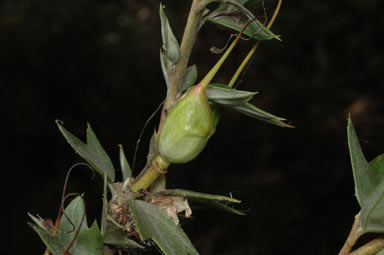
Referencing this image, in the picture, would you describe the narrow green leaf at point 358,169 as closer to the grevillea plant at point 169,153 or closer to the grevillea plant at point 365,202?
the grevillea plant at point 365,202

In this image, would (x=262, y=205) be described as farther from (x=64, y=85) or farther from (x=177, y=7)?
(x=177, y=7)

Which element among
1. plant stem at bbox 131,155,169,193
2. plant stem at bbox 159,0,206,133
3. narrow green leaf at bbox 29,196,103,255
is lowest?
narrow green leaf at bbox 29,196,103,255

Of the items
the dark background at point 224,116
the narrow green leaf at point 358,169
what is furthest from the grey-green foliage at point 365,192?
the dark background at point 224,116

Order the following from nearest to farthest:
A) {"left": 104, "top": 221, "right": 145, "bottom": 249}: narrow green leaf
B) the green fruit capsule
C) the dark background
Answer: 1. the green fruit capsule
2. {"left": 104, "top": 221, "right": 145, "bottom": 249}: narrow green leaf
3. the dark background

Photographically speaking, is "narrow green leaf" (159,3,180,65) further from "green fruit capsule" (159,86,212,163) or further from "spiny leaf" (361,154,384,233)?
"spiny leaf" (361,154,384,233)

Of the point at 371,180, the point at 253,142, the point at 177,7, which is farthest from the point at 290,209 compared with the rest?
the point at 371,180

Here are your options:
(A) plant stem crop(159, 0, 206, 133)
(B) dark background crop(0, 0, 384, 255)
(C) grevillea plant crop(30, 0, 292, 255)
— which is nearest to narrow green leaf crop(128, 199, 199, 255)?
(C) grevillea plant crop(30, 0, 292, 255)

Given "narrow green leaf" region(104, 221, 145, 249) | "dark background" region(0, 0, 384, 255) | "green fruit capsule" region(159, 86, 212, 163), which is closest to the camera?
"green fruit capsule" region(159, 86, 212, 163)
